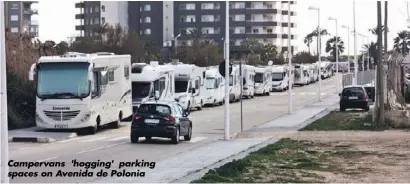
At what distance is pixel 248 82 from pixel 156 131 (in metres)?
43.1

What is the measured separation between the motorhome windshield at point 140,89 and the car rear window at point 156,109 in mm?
14661

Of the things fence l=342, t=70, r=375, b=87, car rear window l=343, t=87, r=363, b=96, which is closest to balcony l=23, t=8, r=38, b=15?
fence l=342, t=70, r=375, b=87

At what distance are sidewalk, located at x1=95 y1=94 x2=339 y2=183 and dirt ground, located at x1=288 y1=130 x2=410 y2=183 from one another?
5.89 ft

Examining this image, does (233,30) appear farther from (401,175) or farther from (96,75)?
(401,175)

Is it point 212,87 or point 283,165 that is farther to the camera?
point 212,87

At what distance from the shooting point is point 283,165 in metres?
17.0

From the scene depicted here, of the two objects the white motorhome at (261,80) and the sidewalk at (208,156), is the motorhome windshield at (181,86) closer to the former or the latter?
the sidewalk at (208,156)

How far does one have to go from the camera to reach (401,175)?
1530 cm

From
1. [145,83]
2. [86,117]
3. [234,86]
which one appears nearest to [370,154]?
[86,117]

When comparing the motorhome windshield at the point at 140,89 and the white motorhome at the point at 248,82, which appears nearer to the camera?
the motorhome windshield at the point at 140,89

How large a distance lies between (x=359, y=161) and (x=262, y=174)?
13.6 feet

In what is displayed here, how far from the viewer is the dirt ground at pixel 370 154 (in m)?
15.0

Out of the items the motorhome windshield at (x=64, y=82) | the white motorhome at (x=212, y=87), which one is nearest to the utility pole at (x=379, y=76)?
the motorhome windshield at (x=64, y=82)

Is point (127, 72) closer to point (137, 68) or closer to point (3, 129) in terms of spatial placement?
point (137, 68)
